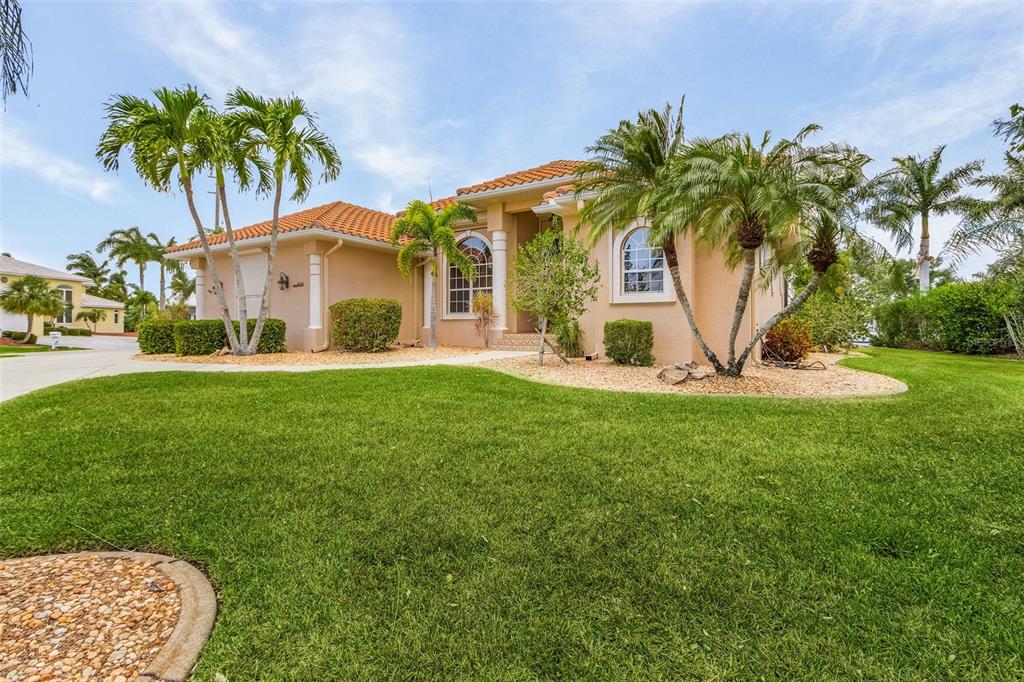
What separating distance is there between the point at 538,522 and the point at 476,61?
12.4m

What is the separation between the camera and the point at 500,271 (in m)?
15.2

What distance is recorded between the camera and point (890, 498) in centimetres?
362

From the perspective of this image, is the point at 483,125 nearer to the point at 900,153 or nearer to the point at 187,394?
the point at 187,394

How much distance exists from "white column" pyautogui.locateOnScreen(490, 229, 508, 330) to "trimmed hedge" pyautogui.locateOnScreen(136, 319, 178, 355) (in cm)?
1022

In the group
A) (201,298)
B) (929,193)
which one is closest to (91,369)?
(201,298)

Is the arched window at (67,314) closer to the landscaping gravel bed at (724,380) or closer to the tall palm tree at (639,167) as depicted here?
the landscaping gravel bed at (724,380)

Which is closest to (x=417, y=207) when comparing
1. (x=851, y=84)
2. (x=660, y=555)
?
(x=851, y=84)

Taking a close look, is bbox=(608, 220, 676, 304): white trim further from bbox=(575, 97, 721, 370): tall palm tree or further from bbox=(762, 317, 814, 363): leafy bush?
bbox=(762, 317, 814, 363): leafy bush

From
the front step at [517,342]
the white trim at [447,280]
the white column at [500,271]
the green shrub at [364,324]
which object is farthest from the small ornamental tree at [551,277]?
the white trim at [447,280]

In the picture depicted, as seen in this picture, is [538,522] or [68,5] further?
[68,5]

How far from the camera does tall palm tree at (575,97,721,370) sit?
8.66m

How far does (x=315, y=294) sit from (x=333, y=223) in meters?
2.57

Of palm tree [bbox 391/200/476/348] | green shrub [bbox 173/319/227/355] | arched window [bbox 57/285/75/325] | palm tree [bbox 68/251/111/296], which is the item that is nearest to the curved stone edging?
palm tree [bbox 391/200/476/348]

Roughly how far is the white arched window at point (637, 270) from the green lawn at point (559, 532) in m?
6.47
